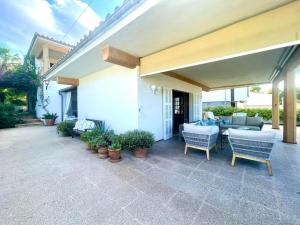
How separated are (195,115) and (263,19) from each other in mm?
6727

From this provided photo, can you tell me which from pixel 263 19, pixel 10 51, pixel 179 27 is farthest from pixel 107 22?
pixel 10 51

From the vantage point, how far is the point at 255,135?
10.1 ft

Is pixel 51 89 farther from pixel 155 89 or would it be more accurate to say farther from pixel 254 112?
pixel 254 112

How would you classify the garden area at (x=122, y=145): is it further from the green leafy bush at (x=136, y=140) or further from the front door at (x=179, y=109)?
the front door at (x=179, y=109)

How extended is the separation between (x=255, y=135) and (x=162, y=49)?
316 centimetres

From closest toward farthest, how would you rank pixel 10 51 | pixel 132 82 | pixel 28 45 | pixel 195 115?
1. pixel 132 82
2. pixel 195 115
3. pixel 28 45
4. pixel 10 51

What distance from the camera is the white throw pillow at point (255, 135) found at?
2.94 metres

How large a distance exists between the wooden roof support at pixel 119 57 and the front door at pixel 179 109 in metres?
3.70

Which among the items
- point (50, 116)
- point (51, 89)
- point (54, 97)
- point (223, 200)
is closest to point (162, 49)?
point (223, 200)

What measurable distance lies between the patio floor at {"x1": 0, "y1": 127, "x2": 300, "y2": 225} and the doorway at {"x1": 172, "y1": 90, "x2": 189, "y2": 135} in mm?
3783

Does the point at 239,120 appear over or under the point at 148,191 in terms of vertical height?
over

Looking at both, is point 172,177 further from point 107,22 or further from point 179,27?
point 107,22

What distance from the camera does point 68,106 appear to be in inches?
409

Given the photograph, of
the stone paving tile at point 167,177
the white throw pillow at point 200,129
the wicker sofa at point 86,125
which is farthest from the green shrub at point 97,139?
the white throw pillow at point 200,129
